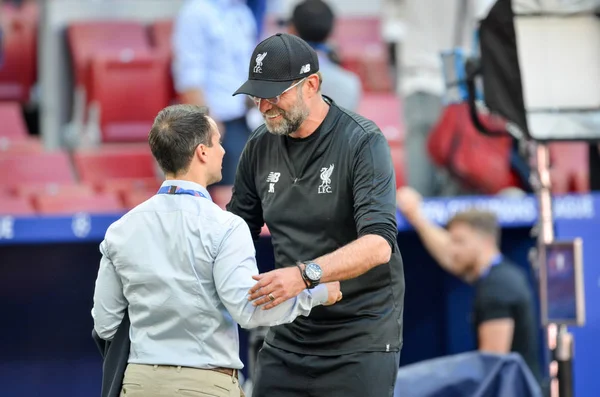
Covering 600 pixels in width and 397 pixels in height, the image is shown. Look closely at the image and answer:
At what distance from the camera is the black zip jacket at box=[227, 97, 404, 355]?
389cm

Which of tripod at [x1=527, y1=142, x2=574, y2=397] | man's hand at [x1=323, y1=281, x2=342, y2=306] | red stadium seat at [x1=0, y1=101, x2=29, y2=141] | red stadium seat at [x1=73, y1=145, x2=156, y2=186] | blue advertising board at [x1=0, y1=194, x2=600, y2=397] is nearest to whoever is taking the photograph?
man's hand at [x1=323, y1=281, x2=342, y2=306]

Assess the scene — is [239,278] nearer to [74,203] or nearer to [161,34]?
[74,203]

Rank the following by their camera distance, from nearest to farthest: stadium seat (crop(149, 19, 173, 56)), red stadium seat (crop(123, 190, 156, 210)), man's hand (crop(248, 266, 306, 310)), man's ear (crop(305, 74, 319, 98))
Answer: man's hand (crop(248, 266, 306, 310)) < man's ear (crop(305, 74, 319, 98)) < red stadium seat (crop(123, 190, 156, 210)) < stadium seat (crop(149, 19, 173, 56))

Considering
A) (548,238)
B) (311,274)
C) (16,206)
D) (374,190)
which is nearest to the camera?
(311,274)

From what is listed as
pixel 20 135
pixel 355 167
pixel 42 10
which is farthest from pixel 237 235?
pixel 42 10

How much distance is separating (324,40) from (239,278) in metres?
3.22

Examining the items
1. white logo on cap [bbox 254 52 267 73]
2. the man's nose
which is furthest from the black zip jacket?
white logo on cap [bbox 254 52 267 73]

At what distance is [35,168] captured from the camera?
310 inches

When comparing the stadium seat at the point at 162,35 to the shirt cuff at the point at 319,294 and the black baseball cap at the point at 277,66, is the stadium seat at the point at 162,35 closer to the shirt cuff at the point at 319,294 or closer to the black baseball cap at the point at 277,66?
the black baseball cap at the point at 277,66

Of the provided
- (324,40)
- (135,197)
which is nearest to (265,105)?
(324,40)

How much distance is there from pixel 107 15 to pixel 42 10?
2.46ft

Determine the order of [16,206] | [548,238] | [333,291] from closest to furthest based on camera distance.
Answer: [333,291]
[548,238]
[16,206]

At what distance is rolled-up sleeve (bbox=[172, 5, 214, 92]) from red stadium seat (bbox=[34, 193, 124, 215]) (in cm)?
85

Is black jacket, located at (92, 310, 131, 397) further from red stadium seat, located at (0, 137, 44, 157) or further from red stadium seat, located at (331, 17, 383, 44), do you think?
red stadium seat, located at (331, 17, 383, 44)
